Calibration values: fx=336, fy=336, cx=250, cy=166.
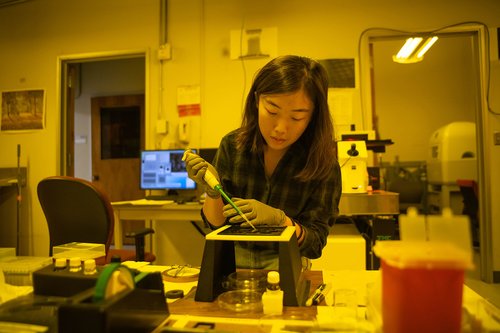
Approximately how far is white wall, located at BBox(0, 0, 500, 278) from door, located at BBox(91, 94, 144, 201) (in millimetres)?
1127

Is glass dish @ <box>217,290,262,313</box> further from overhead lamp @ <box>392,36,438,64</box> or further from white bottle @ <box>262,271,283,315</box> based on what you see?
overhead lamp @ <box>392,36,438,64</box>

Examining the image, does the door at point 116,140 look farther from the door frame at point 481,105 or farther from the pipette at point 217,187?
the pipette at point 217,187

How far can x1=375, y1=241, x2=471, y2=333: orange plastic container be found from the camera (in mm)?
455

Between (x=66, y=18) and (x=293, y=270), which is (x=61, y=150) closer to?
(x=66, y=18)

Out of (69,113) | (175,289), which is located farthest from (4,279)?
(69,113)

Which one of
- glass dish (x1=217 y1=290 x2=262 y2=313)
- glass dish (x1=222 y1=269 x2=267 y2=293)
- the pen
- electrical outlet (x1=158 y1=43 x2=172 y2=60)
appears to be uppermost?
electrical outlet (x1=158 y1=43 x2=172 y2=60)

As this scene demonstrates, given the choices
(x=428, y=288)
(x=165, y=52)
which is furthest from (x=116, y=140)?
(x=428, y=288)

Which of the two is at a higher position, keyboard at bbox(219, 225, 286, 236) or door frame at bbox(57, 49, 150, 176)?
door frame at bbox(57, 49, 150, 176)

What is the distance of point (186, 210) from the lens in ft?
8.45

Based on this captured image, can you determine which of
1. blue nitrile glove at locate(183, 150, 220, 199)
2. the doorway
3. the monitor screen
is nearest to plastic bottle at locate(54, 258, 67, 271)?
blue nitrile glove at locate(183, 150, 220, 199)

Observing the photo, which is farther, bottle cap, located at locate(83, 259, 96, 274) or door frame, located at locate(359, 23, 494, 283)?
door frame, located at locate(359, 23, 494, 283)

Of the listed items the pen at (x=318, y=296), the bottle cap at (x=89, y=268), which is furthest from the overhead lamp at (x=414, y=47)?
the bottle cap at (x=89, y=268)

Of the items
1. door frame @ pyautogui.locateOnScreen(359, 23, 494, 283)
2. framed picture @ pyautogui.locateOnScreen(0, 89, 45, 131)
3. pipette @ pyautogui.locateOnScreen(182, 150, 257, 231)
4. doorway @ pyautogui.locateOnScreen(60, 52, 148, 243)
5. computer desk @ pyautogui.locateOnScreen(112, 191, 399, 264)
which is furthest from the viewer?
doorway @ pyautogui.locateOnScreen(60, 52, 148, 243)

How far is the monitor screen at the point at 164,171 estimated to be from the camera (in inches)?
115
